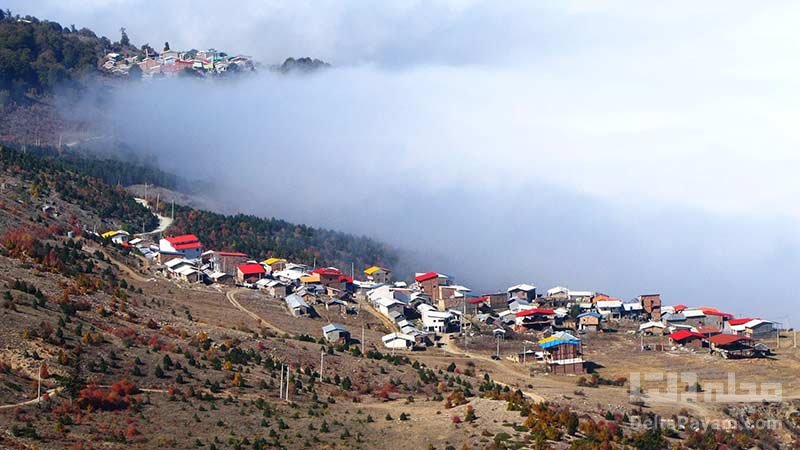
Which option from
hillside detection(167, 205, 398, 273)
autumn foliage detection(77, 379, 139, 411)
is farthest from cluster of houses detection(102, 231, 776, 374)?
autumn foliage detection(77, 379, 139, 411)

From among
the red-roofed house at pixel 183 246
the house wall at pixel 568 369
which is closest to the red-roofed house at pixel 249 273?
the red-roofed house at pixel 183 246

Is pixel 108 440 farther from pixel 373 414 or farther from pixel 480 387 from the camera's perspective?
pixel 480 387

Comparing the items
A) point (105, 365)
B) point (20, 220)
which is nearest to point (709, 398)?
point (105, 365)

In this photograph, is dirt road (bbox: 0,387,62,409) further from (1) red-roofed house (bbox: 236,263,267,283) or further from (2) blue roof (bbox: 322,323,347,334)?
(1) red-roofed house (bbox: 236,263,267,283)

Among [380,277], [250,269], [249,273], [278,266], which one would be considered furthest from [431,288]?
[249,273]

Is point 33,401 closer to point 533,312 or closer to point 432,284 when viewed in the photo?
point 533,312

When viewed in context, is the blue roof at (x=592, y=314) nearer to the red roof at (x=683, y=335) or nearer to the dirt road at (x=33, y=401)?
the red roof at (x=683, y=335)
